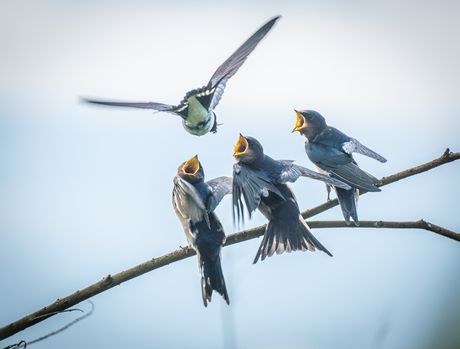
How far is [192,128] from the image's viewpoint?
509 centimetres

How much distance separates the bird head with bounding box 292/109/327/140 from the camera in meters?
5.25

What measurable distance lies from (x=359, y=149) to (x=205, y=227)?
1.94 metres

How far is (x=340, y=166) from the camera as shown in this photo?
463 centimetres

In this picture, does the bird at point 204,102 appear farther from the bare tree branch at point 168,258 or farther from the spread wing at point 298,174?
the bare tree branch at point 168,258

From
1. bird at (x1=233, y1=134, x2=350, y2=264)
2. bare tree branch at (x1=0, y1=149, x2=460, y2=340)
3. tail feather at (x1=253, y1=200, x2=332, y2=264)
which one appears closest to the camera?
bare tree branch at (x1=0, y1=149, x2=460, y2=340)

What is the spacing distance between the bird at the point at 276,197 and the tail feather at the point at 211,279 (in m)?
0.34

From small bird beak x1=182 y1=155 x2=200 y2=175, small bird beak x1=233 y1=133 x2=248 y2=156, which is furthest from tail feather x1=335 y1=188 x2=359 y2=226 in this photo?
small bird beak x1=182 y1=155 x2=200 y2=175

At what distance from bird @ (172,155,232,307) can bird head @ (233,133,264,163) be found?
41 centimetres

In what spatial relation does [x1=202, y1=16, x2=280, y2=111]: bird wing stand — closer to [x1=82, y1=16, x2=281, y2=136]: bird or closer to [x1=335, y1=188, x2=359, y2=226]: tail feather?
[x1=82, y1=16, x2=281, y2=136]: bird

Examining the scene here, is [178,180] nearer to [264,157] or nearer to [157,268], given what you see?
[157,268]

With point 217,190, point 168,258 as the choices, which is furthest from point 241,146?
point 168,258

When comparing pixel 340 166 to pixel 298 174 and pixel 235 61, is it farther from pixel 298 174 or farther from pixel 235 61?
pixel 235 61

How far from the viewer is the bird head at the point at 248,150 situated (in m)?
4.45

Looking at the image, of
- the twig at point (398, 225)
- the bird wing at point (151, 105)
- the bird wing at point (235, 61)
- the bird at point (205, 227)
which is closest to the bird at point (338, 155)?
the twig at point (398, 225)
